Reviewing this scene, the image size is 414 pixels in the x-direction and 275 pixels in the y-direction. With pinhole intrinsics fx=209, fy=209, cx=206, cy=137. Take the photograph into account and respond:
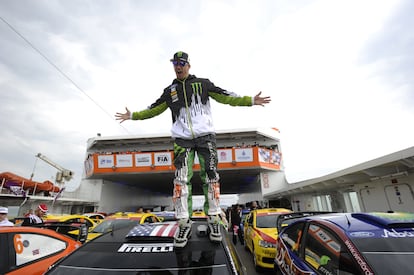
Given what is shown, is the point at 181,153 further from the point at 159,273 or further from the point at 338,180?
the point at 338,180

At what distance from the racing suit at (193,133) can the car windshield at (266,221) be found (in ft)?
14.1

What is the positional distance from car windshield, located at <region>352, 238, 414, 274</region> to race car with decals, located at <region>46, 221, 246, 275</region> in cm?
116

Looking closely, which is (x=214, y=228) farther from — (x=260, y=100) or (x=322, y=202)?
(x=322, y=202)

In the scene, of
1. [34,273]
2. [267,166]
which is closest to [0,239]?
[34,273]

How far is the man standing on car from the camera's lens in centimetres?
239

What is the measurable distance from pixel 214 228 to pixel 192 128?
3.88 ft

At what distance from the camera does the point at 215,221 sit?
2.17m

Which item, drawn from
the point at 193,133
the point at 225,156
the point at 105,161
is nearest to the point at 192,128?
the point at 193,133

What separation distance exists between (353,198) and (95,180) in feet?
70.7

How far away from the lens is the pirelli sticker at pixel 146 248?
1747mm

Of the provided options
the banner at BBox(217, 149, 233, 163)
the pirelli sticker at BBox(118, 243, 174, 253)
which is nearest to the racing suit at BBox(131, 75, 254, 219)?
the pirelli sticker at BBox(118, 243, 174, 253)

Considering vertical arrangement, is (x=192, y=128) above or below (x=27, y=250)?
above

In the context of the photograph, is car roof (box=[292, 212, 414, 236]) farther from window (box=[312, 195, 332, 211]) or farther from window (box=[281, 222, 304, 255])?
window (box=[312, 195, 332, 211])

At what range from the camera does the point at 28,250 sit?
278cm
